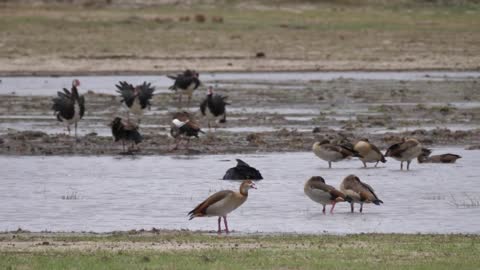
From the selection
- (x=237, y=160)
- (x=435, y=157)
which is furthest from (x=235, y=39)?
(x=237, y=160)

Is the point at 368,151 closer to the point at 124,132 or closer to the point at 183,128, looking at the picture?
the point at 183,128

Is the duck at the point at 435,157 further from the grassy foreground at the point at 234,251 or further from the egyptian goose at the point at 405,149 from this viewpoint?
the grassy foreground at the point at 234,251

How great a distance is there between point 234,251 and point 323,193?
11.6 feet

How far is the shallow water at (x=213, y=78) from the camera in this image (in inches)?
1342

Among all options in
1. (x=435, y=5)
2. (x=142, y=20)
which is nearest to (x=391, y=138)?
(x=142, y=20)

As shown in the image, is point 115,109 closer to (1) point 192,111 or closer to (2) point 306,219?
(1) point 192,111

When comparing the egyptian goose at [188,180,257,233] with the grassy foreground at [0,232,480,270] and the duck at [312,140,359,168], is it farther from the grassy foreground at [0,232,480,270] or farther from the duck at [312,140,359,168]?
the duck at [312,140,359,168]

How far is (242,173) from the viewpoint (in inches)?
695

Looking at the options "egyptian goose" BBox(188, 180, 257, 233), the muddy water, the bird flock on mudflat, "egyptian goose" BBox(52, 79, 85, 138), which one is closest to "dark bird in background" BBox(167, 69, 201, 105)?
the bird flock on mudflat

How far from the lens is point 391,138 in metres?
22.0

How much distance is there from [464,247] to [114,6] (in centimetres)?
5071

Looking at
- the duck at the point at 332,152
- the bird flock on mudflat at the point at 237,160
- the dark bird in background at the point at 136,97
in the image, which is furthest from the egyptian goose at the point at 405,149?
the dark bird in background at the point at 136,97

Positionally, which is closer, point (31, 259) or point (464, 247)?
point (31, 259)

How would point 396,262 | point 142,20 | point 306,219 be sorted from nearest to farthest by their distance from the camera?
point 396,262 → point 306,219 → point 142,20
